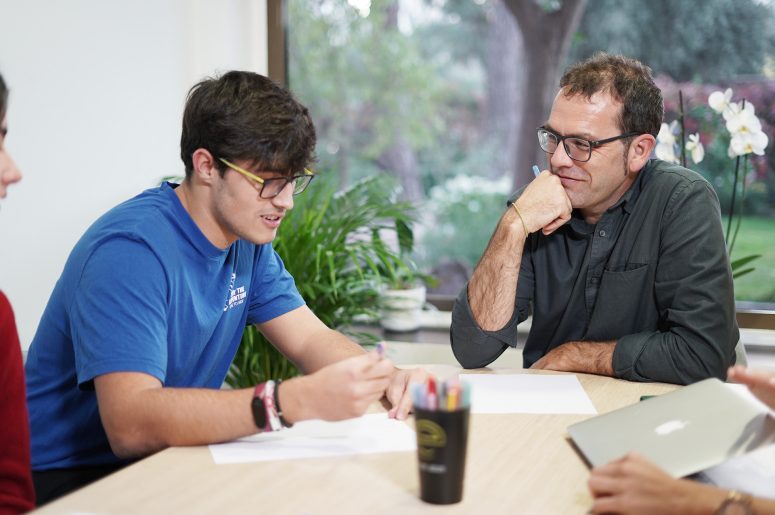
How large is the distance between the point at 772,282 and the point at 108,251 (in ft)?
8.28

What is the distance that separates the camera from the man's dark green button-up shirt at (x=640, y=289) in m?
1.86

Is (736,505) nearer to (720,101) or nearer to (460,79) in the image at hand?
(720,101)

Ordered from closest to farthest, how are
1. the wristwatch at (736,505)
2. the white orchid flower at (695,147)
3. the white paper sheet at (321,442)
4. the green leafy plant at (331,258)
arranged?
the wristwatch at (736,505)
the white paper sheet at (321,442)
the white orchid flower at (695,147)
the green leafy plant at (331,258)

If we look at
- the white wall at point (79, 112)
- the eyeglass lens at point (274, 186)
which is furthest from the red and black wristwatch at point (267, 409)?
the white wall at point (79, 112)

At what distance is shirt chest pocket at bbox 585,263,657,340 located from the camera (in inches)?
80.0

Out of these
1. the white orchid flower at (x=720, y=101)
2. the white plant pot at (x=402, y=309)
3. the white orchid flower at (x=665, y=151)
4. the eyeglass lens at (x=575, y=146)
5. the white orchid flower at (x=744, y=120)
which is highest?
the white orchid flower at (x=720, y=101)

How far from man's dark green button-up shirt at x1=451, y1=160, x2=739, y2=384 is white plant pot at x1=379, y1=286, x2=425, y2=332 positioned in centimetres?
98

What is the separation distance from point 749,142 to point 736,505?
5.39 feet

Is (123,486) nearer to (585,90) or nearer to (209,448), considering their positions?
(209,448)

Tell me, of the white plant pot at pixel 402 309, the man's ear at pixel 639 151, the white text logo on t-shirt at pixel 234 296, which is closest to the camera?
the white text logo on t-shirt at pixel 234 296

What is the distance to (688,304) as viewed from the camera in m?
1.91

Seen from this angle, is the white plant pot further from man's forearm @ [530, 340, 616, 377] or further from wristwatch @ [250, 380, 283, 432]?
wristwatch @ [250, 380, 283, 432]

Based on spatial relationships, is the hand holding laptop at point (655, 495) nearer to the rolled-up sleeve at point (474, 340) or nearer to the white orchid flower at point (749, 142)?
the rolled-up sleeve at point (474, 340)

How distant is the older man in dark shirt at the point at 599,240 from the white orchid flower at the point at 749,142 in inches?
17.8
